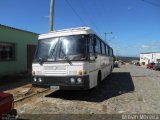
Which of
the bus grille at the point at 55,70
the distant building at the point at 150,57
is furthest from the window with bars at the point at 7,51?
the distant building at the point at 150,57

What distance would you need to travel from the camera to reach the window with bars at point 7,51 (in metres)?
18.0

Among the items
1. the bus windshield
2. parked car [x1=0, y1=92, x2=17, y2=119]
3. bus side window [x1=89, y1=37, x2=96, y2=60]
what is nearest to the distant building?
bus side window [x1=89, y1=37, x2=96, y2=60]

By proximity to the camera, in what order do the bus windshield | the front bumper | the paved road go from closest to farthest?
the paved road → the front bumper → the bus windshield

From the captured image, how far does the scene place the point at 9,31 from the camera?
18.8m

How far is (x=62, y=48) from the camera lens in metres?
10.5

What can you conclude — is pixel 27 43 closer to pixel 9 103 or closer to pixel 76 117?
pixel 76 117

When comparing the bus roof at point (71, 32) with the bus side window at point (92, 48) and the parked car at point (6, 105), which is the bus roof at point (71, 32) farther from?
the parked car at point (6, 105)

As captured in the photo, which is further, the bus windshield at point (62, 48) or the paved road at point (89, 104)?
the bus windshield at point (62, 48)

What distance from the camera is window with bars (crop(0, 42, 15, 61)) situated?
59.2ft

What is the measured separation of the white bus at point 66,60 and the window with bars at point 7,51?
7841 millimetres

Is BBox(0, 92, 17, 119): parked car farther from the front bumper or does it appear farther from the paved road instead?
the front bumper

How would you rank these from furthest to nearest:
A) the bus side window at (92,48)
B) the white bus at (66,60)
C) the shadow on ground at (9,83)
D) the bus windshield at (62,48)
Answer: the shadow on ground at (9,83) < the bus side window at (92,48) < the bus windshield at (62,48) < the white bus at (66,60)

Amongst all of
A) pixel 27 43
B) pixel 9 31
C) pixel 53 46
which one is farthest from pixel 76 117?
pixel 27 43

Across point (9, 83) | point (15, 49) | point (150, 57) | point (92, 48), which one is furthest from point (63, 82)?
point (150, 57)
